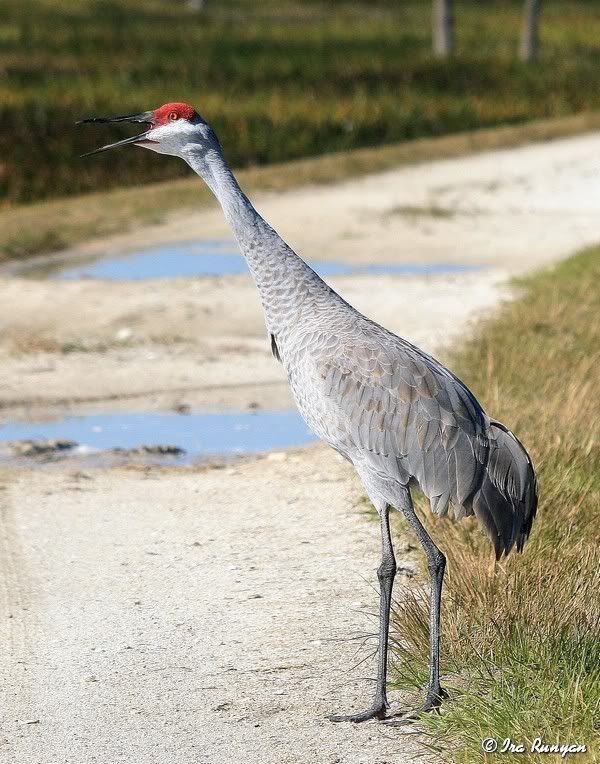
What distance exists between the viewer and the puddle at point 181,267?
1291 cm

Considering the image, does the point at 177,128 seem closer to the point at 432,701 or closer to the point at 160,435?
the point at 432,701

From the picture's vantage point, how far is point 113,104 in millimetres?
21812

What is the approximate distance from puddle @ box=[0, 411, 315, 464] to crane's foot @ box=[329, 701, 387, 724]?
11.2ft

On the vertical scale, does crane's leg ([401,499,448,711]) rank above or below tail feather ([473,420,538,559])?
below

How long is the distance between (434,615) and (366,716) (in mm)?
377

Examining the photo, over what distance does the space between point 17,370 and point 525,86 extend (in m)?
20.1

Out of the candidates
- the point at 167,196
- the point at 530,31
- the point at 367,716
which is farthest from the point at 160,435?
the point at 530,31

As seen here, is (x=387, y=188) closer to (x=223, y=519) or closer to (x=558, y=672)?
(x=223, y=519)

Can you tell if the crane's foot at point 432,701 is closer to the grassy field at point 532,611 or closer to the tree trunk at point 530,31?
the grassy field at point 532,611

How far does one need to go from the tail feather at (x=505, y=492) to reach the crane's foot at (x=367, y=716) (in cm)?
61

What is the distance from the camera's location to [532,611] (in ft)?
16.8

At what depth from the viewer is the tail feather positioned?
15.8 feet

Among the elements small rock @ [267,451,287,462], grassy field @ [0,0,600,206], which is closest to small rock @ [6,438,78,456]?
small rock @ [267,451,287,462]

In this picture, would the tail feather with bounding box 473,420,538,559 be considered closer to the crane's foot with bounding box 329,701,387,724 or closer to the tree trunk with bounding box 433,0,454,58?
the crane's foot with bounding box 329,701,387,724
